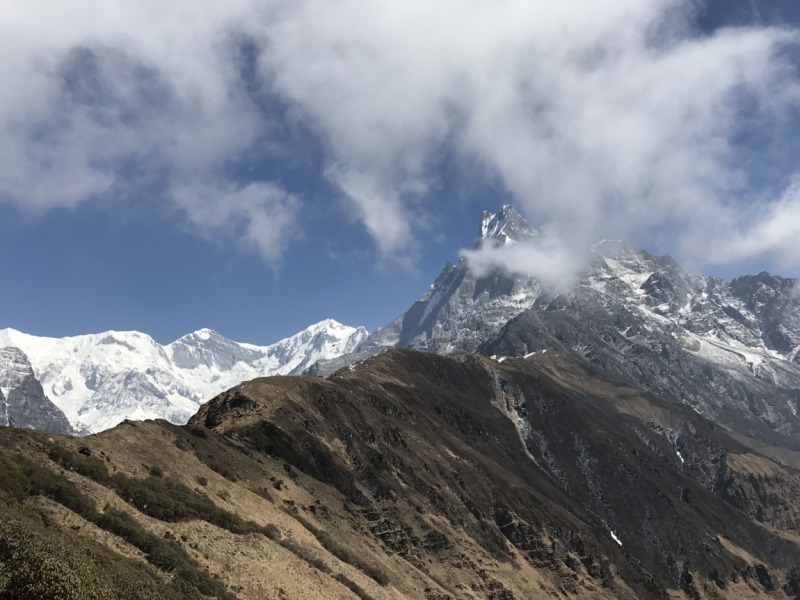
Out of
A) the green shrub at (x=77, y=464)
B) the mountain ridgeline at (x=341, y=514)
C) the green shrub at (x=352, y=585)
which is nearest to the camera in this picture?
the mountain ridgeline at (x=341, y=514)

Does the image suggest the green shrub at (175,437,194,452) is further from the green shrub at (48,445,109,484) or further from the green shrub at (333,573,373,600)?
the green shrub at (333,573,373,600)

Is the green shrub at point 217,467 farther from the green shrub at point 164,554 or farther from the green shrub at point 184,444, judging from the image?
the green shrub at point 164,554

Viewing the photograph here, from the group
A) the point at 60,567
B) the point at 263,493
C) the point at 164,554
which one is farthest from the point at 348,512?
the point at 60,567

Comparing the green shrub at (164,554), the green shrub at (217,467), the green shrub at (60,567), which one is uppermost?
the green shrub at (217,467)

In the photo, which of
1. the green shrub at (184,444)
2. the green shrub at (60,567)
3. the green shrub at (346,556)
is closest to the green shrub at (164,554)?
the green shrub at (60,567)

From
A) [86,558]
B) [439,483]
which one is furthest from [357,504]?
[86,558]

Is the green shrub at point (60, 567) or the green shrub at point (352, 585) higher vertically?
the green shrub at point (352, 585)

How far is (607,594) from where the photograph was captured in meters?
130

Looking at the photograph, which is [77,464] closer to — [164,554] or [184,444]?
[164,554]

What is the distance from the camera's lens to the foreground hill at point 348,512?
4109 cm

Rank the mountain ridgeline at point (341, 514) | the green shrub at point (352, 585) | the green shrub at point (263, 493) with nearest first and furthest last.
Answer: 1. the mountain ridgeline at point (341, 514)
2. the green shrub at point (352, 585)
3. the green shrub at point (263, 493)

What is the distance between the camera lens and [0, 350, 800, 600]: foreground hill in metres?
41.1

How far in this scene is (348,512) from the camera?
9912 centimetres

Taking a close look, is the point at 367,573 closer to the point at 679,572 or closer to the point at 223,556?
the point at 223,556
